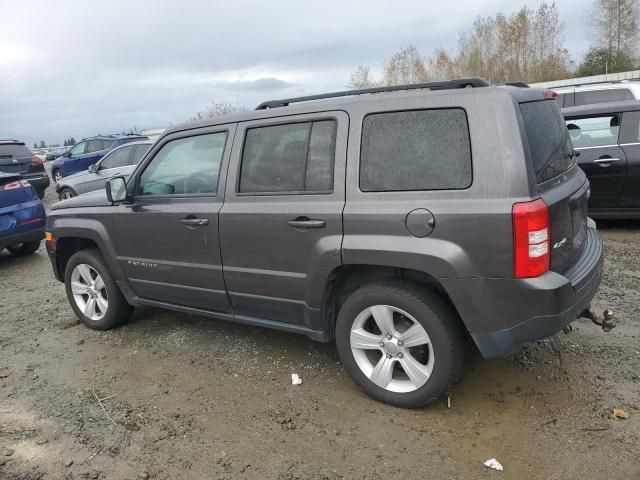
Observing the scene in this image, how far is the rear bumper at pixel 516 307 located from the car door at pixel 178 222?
1805 mm

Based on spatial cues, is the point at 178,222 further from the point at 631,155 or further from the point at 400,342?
the point at 631,155

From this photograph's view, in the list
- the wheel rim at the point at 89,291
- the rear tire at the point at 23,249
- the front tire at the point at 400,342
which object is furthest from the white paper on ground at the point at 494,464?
the rear tire at the point at 23,249

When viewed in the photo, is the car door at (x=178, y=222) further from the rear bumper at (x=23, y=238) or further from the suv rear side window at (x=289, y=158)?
the rear bumper at (x=23, y=238)

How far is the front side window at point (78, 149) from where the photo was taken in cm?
1666

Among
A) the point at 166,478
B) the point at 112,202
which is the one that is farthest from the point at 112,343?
the point at 166,478

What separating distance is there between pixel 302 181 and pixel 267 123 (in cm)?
52

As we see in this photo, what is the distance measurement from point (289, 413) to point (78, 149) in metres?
16.3

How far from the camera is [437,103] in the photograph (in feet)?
9.32

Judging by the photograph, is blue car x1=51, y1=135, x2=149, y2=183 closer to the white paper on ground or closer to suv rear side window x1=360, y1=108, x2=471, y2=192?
suv rear side window x1=360, y1=108, x2=471, y2=192

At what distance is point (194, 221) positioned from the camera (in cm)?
369

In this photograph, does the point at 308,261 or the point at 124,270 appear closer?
the point at 308,261

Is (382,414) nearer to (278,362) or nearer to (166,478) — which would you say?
(278,362)

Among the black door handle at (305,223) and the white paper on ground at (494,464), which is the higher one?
the black door handle at (305,223)

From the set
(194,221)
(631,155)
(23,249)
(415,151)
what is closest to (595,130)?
(631,155)
